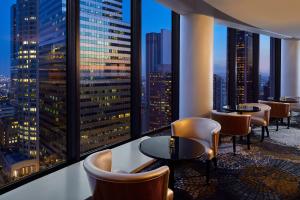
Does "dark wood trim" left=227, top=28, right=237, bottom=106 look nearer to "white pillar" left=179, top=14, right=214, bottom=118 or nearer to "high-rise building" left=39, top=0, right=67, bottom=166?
"white pillar" left=179, top=14, right=214, bottom=118

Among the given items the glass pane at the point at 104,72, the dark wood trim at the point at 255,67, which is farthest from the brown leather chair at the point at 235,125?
the dark wood trim at the point at 255,67

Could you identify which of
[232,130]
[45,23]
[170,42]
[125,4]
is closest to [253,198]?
[232,130]

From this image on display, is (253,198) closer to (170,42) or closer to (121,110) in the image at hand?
(121,110)

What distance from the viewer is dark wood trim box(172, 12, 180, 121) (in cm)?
632

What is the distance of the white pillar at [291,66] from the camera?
9430 millimetres

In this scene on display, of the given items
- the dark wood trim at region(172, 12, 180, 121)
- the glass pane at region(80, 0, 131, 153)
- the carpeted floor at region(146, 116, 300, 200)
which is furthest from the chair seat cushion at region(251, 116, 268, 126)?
the glass pane at region(80, 0, 131, 153)

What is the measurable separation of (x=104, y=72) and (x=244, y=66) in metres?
5.76

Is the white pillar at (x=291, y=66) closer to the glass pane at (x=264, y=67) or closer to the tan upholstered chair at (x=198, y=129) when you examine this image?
the glass pane at (x=264, y=67)

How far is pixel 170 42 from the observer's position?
6.34 m

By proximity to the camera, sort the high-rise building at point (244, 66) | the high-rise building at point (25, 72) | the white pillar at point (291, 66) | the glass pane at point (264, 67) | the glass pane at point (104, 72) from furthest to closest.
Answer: the white pillar at point (291, 66), the glass pane at point (264, 67), the high-rise building at point (244, 66), the glass pane at point (104, 72), the high-rise building at point (25, 72)

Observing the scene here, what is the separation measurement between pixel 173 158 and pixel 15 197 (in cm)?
161

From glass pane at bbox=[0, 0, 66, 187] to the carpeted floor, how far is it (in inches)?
67.7

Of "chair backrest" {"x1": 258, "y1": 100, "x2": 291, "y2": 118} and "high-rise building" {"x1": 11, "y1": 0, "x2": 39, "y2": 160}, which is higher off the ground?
"high-rise building" {"x1": 11, "y1": 0, "x2": 39, "y2": 160}

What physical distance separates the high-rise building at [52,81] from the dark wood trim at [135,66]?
1.62m
